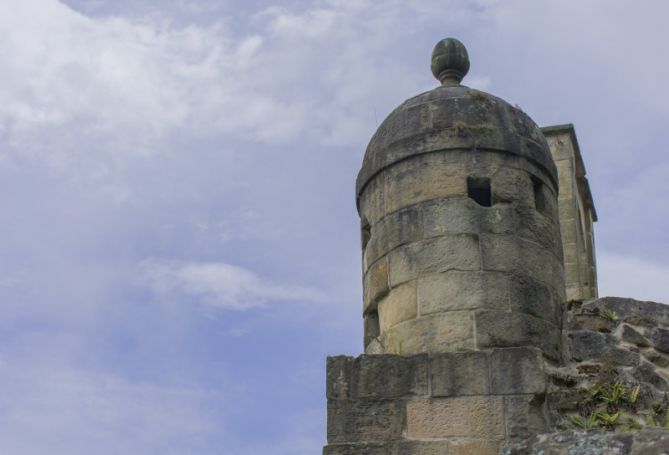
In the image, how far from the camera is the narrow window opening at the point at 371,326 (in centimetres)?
720

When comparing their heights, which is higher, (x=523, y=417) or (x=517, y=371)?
(x=517, y=371)

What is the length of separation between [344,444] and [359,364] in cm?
50

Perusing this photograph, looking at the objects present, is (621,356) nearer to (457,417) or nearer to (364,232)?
(457,417)

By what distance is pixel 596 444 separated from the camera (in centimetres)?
543

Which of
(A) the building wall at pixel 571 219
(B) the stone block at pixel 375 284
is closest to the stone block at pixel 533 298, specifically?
(B) the stone block at pixel 375 284

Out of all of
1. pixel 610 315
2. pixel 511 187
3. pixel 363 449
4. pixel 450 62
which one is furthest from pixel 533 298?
pixel 450 62

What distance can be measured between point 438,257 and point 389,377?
858 millimetres

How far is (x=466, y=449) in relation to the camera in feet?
20.1

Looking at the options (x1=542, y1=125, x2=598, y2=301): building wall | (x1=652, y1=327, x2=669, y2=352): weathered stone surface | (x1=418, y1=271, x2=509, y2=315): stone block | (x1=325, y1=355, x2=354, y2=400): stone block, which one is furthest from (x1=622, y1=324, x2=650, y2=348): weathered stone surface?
(x1=542, y1=125, x2=598, y2=301): building wall

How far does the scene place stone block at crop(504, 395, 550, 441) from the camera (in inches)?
240

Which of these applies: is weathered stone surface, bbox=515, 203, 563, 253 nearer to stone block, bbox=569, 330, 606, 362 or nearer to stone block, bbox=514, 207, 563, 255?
stone block, bbox=514, 207, 563, 255

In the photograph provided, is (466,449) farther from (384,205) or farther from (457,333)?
(384,205)

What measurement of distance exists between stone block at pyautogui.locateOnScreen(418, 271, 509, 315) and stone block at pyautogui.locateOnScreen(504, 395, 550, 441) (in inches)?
26.5

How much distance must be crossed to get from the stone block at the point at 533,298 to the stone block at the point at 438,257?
0.28m
